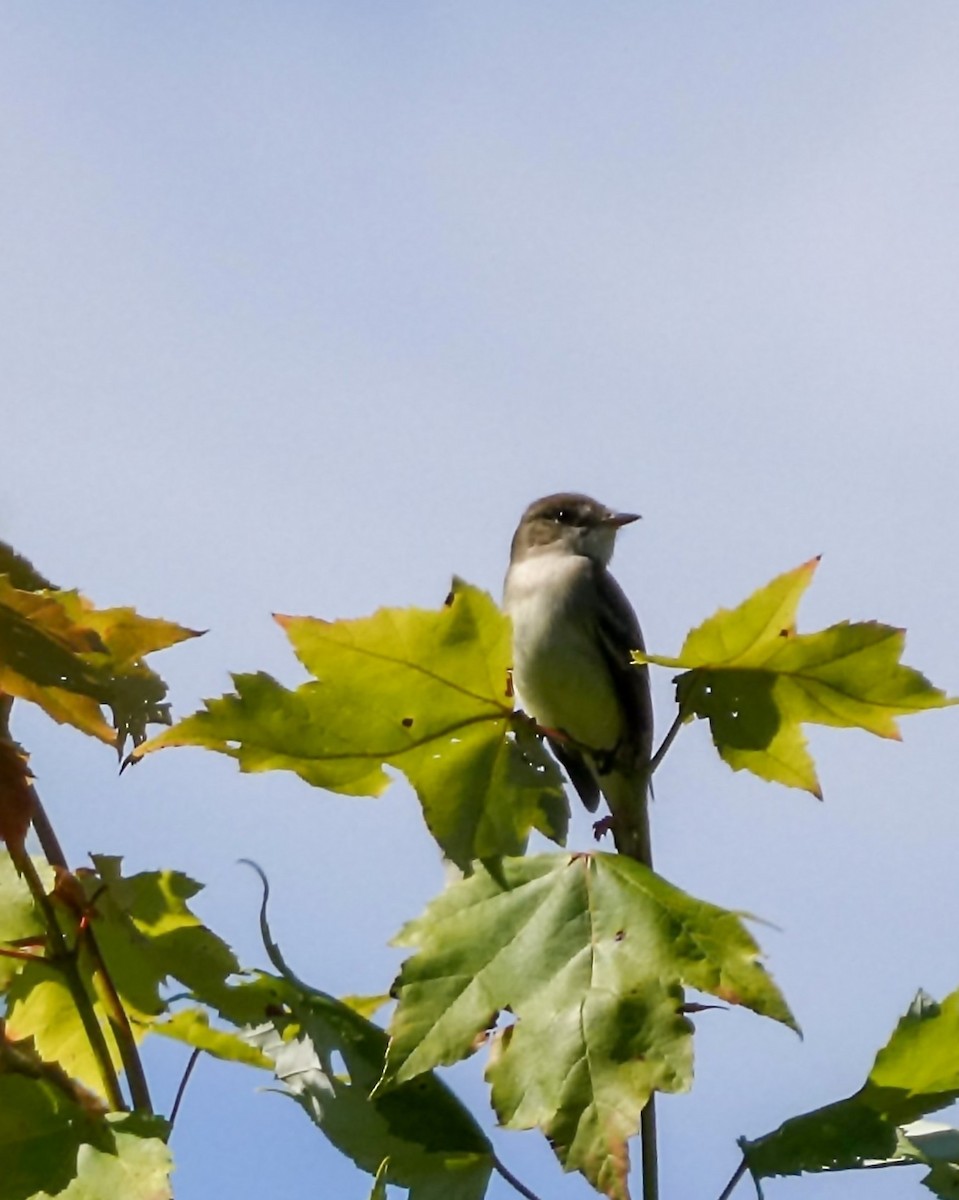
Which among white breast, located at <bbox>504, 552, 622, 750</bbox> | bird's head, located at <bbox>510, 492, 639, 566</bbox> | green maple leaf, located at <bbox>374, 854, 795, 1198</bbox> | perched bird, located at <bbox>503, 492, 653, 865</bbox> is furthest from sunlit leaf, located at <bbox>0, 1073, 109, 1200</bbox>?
bird's head, located at <bbox>510, 492, 639, 566</bbox>

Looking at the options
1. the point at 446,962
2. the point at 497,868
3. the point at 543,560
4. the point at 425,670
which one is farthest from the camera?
the point at 543,560

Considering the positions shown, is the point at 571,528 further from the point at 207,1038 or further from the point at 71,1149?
the point at 71,1149

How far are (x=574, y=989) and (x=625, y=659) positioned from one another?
3.04 metres

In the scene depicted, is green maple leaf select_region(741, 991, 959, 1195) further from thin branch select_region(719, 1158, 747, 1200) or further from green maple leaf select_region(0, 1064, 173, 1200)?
green maple leaf select_region(0, 1064, 173, 1200)

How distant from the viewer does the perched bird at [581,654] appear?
416 centimetres

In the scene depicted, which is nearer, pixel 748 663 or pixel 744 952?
pixel 744 952

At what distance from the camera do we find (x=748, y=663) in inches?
64.9

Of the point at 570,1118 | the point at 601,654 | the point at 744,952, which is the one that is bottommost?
the point at 570,1118

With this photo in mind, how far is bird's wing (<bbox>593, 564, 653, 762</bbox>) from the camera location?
4180 mm

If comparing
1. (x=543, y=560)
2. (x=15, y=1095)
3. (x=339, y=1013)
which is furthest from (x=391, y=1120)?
(x=543, y=560)

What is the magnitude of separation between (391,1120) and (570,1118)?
0.23 meters

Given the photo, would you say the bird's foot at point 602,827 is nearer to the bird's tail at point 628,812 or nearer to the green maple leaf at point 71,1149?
the bird's tail at point 628,812

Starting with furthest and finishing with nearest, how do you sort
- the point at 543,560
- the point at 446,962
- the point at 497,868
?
the point at 543,560 < the point at 497,868 < the point at 446,962

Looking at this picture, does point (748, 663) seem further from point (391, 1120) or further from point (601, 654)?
point (601, 654)
